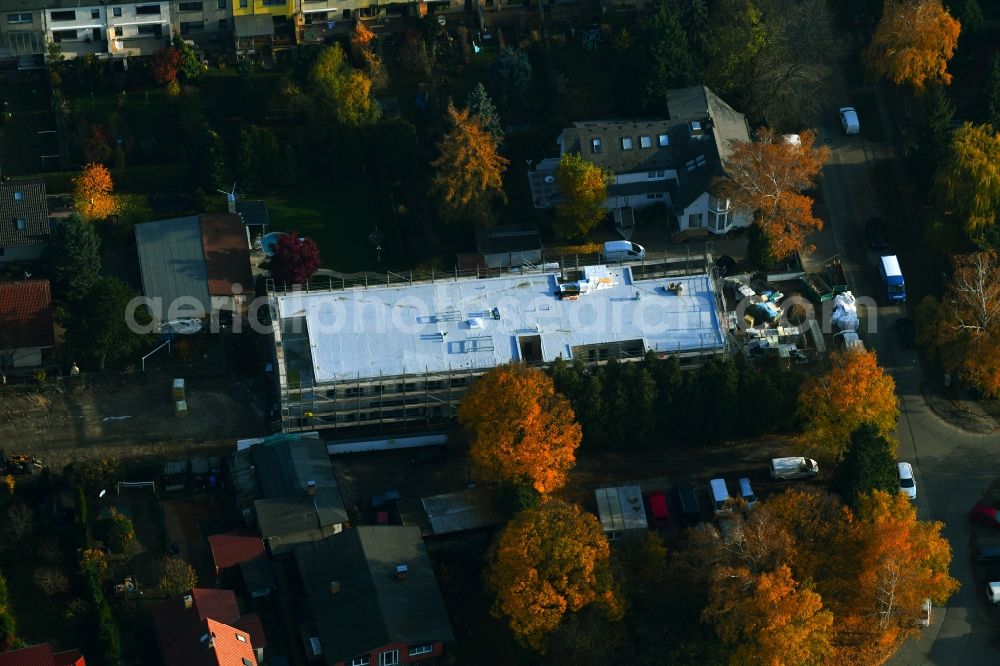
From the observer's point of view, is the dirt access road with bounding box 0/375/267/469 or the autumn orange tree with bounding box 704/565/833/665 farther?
the dirt access road with bounding box 0/375/267/469

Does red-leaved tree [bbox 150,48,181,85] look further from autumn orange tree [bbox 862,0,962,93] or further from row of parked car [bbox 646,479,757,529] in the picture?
autumn orange tree [bbox 862,0,962,93]

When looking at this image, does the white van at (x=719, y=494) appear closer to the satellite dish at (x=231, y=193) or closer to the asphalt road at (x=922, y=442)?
the asphalt road at (x=922, y=442)

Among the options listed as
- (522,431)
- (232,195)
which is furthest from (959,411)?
(232,195)

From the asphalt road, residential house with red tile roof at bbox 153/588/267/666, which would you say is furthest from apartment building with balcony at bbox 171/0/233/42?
residential house with red tile roof at bbox 153/588/267/666

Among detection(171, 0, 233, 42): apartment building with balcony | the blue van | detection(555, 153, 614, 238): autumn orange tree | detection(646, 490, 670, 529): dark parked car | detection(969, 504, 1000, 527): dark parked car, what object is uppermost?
detection(171, 0, 233, 42): apartment building with balcony

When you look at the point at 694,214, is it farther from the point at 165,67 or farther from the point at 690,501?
the point at 165,67

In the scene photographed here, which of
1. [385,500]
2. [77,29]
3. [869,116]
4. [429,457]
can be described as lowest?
[385,500]
